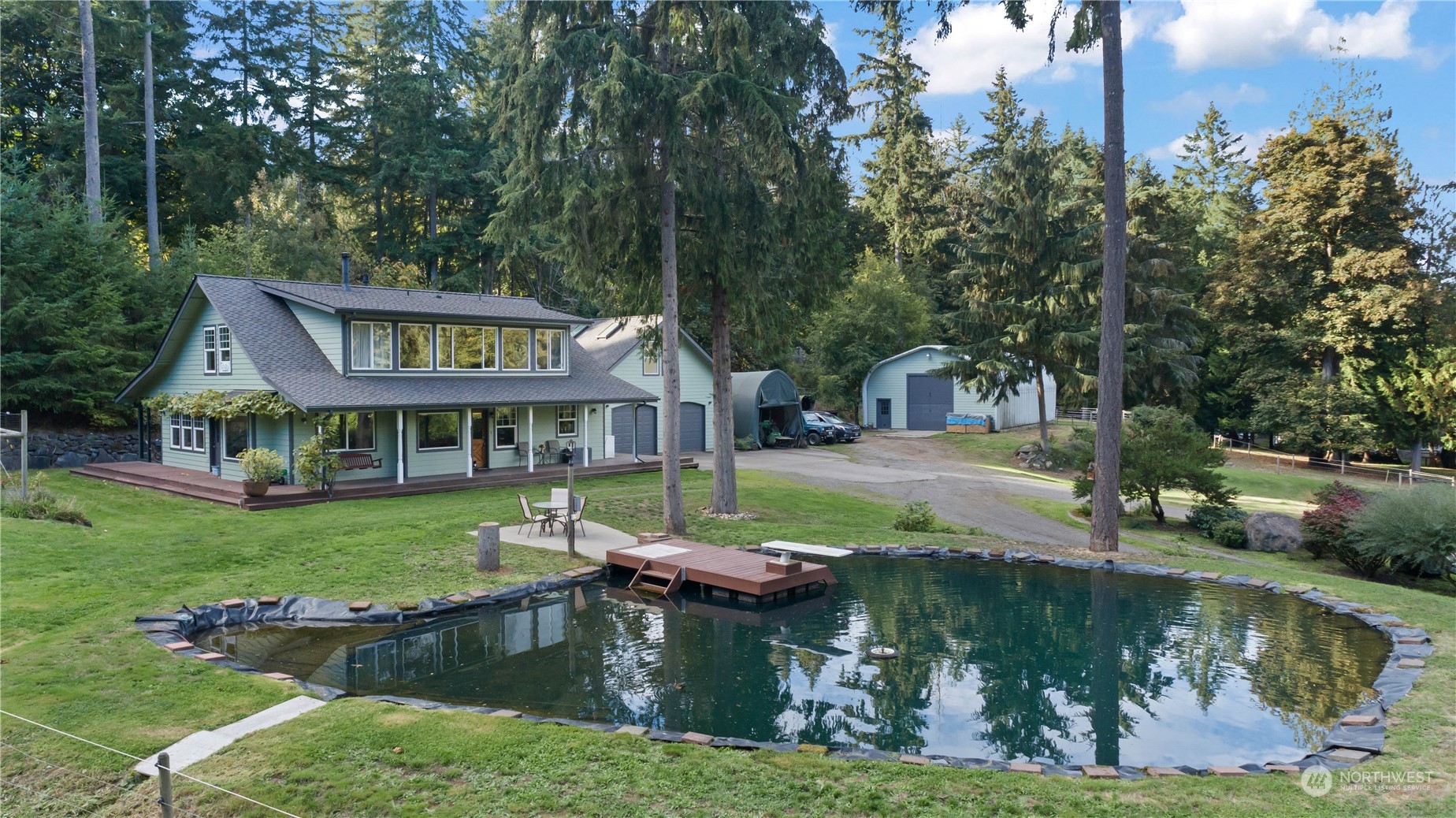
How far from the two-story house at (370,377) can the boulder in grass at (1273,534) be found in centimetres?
1748

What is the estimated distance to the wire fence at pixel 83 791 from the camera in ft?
17.8

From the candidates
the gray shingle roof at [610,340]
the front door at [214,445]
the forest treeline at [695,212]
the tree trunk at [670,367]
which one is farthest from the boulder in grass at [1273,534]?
the front door at [214,445]

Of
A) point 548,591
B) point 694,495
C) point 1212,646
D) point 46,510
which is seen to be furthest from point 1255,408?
point 46,510

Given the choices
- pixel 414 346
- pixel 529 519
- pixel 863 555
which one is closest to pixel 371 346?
pixel 414 346

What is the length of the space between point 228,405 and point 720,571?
14476mm

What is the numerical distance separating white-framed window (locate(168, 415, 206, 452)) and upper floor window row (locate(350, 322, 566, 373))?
16.5 ft

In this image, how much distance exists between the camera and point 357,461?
21.5 m

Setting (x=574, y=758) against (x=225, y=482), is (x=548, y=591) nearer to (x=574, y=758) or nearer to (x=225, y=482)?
(x=574, y=758)

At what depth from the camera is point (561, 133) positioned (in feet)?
51.6

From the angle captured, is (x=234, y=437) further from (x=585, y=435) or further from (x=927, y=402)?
(x=927, y=402)

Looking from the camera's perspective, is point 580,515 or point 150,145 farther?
point 150,145

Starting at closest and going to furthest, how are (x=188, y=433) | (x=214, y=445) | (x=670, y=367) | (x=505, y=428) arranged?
(x=670, y=367)
(x=214, y=445)
(x=188, y=433)
(x=505, y=428)

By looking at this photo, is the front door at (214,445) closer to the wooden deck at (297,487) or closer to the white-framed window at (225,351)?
the wooden deck at (297,487)

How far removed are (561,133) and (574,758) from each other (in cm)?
1239
